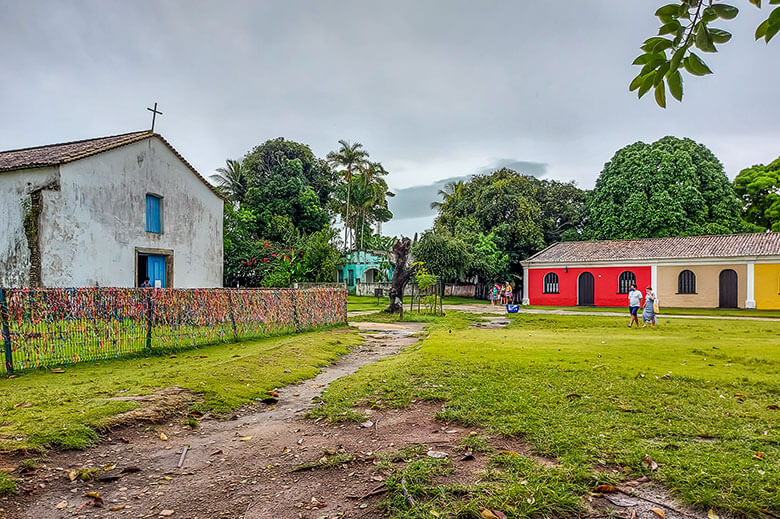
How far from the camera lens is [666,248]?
30.1 metres

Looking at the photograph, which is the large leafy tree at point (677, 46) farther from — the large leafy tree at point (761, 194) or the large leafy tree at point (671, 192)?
the large leafy tree at point (761, 194)

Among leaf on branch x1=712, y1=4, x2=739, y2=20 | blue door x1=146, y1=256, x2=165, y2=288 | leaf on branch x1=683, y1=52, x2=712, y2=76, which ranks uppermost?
leaf on branch x1=712, y1=4, x2=739, y2=20

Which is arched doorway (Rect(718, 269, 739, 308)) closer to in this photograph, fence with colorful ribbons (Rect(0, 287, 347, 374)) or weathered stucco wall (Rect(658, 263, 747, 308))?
weathered stucco wall (Rect(658, 263, 747, 308))

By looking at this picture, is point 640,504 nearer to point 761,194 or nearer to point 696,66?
point 696,66

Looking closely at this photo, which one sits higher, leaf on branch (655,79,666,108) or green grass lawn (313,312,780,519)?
leaf on branch (655,79,666,108)

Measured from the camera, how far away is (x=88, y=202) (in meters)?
15.0

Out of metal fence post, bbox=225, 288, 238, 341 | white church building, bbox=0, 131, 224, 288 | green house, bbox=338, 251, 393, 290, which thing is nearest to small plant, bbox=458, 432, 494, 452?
metal fence post, bbox=225, 288, 238, 341

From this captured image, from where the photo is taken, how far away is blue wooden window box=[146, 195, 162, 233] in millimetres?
17172

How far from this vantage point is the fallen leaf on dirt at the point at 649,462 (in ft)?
11.5

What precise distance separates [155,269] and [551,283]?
83.9 ft

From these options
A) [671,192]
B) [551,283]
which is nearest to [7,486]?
[551,283]

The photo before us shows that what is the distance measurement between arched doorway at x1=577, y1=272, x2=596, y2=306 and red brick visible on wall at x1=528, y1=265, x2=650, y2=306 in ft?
0.63

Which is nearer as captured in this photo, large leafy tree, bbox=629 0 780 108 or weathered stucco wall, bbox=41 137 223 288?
large leafy tree, bbox=629 0 780 108

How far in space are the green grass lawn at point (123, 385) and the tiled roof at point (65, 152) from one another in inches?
334
